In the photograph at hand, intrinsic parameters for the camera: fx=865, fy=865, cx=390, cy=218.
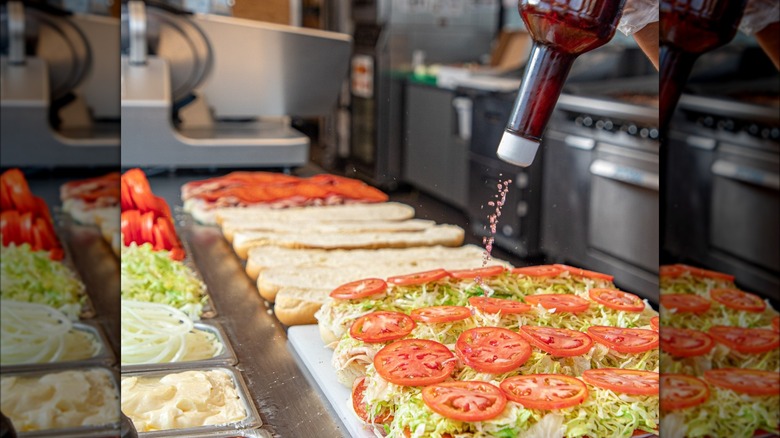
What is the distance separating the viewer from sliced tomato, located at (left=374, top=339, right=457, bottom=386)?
1240mm

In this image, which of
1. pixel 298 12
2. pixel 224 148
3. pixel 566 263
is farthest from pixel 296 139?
pixel 298 12

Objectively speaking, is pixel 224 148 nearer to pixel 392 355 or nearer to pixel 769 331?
pixel 392 355

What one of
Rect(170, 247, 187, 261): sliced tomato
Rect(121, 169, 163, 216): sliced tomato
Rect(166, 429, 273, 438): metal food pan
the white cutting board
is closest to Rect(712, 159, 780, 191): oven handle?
the white cutting board

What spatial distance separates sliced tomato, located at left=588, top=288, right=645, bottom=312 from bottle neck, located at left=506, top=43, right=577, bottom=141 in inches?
19.2

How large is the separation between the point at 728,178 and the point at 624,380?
580 mm

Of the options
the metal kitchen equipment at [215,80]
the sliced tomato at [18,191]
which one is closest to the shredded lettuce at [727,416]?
the sliced tomato at [18,191]

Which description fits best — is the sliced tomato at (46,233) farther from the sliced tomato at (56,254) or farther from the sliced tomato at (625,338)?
the sliced tomato at (625,338)

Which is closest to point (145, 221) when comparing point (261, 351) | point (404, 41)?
point (261, 351)

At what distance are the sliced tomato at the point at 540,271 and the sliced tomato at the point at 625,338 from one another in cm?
23

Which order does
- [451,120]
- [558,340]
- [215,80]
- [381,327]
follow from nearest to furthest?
[558,340] < [381,327] < [215,80] < [451,120]

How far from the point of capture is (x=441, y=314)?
1.47m

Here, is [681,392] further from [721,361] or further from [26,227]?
[26,227]

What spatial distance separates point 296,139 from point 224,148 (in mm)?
310

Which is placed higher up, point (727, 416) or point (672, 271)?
point (672, 271)
